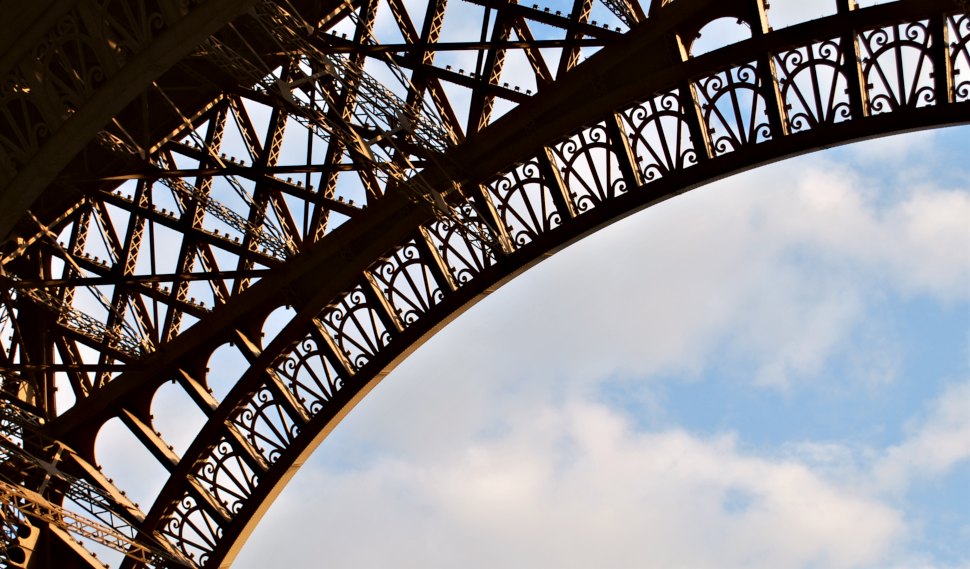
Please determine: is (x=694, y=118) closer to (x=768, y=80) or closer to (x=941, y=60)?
(x=768, y=80)

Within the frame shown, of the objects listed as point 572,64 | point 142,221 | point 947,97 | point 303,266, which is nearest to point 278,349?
point 303,266

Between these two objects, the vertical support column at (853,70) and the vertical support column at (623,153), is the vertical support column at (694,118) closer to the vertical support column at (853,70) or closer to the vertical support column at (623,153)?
the vertical support column at (623,153)

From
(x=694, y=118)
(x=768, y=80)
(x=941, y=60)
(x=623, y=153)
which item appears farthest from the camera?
(x=623, y=153)

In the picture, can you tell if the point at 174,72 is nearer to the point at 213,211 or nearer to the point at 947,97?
the point at 213,211

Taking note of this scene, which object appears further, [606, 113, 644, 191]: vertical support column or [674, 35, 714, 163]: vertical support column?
[606, 113, 644, 191]: vertical support column

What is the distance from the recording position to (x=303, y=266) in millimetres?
14703

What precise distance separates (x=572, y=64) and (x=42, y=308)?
7839mm

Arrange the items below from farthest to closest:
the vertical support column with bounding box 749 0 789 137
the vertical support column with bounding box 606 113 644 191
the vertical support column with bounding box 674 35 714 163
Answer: the vertical support column with bounding box 606 113 644 191, the vertical support column with bounding box 674 35 714 163, the vertical support column with bounding box 749 0 789 137

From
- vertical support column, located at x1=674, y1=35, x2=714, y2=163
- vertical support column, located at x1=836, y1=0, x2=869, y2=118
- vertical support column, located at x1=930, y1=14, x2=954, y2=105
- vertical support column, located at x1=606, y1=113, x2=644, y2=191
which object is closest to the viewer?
vertical support column, located at x1=930, y1=14, x2=954, y2=105

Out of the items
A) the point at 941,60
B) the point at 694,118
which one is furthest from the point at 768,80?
the point at 941,60

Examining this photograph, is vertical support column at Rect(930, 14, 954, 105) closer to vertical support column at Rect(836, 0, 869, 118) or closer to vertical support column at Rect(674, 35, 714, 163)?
vertical support column at Rect(836, 0, 869, 118)

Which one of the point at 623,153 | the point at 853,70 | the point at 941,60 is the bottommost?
the point at 941,60

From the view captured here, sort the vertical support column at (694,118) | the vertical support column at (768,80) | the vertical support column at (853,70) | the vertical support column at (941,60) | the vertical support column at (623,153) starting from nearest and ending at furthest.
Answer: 1. the vertical support column at (941,60)
2. the vertical support column at (853,70)
3. the vertical support column at (768,80)
4. the vertical support column at (694,118)
5. the vertical support column at (623,153)

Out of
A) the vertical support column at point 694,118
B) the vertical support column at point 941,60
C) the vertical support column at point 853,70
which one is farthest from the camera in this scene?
the vertical support column at point 694,118
